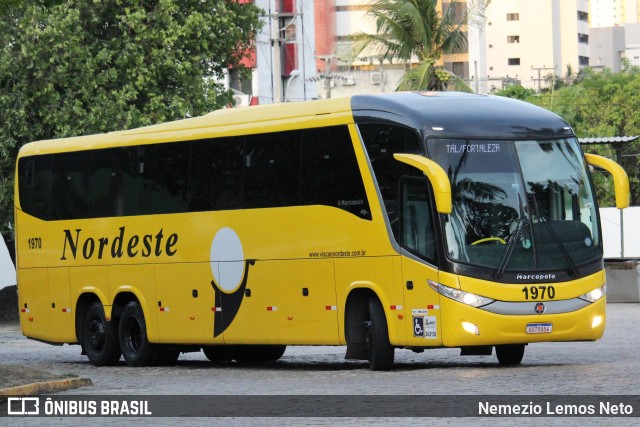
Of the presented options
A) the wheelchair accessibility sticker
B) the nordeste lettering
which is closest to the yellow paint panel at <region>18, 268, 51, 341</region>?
the nordeste lettering

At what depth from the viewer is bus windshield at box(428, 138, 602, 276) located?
64.4 feet

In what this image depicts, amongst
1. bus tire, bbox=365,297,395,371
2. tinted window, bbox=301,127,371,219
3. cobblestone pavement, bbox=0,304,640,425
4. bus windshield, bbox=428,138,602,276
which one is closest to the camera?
cobblestone pavement, bbox=0,304,640,425

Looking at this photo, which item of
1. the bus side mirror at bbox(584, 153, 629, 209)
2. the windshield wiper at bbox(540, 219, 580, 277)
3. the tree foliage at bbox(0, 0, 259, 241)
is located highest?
the tree foliage at bbox(0, 0, 259, 241)

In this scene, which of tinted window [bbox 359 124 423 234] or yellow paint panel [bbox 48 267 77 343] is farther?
yellow paint panel [bbox 48 267 77 343]

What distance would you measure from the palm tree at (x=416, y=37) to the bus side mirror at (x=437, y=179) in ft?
96.3

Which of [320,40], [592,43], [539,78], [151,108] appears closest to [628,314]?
[151,108]

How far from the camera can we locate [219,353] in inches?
1018

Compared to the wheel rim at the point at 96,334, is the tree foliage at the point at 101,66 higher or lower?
higher

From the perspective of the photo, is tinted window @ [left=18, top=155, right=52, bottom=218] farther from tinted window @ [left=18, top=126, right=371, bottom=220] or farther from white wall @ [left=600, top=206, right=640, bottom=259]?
white wall @ [left=600, top=206, right=640, bottom=259]

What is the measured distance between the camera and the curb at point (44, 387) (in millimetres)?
17281

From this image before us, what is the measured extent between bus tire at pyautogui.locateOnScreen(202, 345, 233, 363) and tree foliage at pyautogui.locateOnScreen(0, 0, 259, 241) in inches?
702

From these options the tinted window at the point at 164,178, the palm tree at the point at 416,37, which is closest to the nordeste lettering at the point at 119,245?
the tinted window at the point at 164,178

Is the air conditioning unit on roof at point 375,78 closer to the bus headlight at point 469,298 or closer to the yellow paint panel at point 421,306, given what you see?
the yellow paint panel at point 421,306

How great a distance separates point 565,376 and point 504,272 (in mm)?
2040
